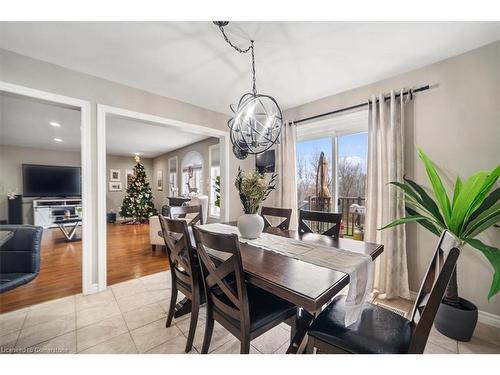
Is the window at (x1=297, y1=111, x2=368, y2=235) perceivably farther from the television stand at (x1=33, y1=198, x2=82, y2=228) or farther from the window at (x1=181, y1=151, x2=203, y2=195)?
the television stand at (x1=33, y1=198, x2=82, y2=228)

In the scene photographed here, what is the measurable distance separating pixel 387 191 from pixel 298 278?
6.04ft

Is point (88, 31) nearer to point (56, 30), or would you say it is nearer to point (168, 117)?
point (56, 30)

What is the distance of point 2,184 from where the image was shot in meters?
5.55

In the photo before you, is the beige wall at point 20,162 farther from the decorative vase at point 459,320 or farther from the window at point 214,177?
the decorative vase at point 459,320

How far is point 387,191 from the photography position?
2.32 m

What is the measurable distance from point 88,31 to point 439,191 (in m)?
3.11

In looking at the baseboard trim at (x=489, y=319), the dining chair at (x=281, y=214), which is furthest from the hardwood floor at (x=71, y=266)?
the baseboard trim at (x=489, y=319)

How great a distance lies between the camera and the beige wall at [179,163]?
5.51 meters

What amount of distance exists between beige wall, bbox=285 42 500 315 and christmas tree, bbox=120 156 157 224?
7186 millimetres

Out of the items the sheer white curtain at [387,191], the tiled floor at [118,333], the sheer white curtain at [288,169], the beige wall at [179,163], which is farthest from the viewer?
the beige wall at [179,163]

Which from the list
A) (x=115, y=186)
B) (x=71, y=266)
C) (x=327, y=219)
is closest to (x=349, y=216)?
(x=327, y=219)

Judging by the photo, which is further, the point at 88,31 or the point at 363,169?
the point at 363,169

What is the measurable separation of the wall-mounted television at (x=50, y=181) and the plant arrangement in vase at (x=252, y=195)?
6.18 meters
